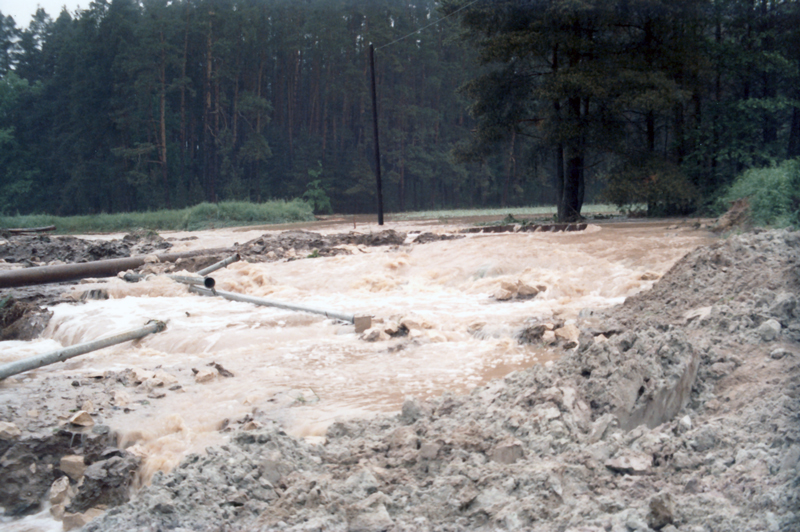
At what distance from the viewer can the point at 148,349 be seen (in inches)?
275

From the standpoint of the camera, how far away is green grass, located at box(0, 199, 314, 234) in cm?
2923

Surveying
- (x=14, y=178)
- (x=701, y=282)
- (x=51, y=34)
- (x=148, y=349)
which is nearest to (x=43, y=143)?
(x=14, y=178)

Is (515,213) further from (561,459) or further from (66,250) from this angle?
(561,459)

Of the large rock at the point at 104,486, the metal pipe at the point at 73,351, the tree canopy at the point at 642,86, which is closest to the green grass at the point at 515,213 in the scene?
the tree canopy at the point at 642,86

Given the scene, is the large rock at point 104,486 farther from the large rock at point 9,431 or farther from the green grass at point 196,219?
the green grass at point 196,219

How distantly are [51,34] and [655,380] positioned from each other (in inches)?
2372

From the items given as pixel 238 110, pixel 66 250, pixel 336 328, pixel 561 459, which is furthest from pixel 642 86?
pixel 238 110

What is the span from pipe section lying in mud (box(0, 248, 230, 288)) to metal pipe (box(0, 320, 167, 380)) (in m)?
6.52

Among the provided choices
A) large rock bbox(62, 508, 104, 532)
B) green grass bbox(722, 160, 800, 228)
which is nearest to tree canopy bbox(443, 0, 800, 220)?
green grass bbox(722, 160, 800, 228)

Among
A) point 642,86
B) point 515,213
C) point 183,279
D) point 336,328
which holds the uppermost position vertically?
point 642,86

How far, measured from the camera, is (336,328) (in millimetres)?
7613

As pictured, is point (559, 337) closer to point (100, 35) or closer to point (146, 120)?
point (146, 120)

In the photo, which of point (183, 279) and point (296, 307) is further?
point (183, 279)

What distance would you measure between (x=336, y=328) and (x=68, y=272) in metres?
8.16
